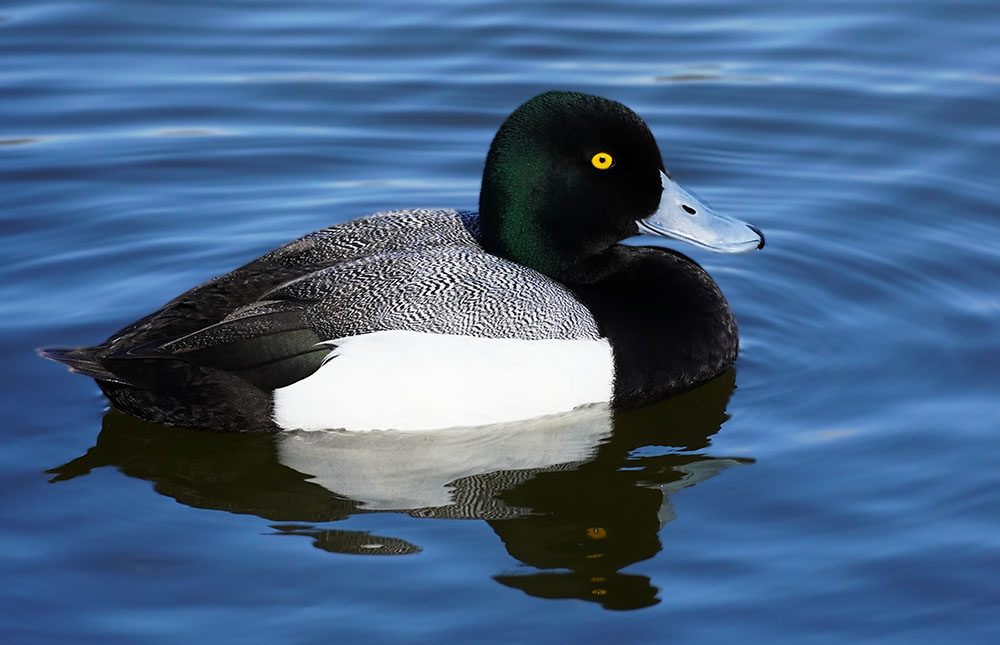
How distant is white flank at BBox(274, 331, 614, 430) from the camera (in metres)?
5.71

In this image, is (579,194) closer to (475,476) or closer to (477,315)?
(477,315)

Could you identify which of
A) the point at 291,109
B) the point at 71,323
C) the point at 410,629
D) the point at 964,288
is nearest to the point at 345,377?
the point at 410,629

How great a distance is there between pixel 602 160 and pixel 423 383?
4.16ft

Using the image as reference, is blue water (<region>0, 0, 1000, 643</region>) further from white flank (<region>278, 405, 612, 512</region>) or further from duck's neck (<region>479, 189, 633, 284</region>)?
duck's neck (<region>479, 189, 633, 284</region>)

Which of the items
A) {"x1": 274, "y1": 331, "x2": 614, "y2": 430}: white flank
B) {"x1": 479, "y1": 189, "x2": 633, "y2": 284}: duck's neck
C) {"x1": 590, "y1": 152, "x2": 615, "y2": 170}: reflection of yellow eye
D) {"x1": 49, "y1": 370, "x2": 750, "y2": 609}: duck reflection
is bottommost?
{"x1": 49, "y1": 370, "x2": 750, "y2": 609}: duck reflection

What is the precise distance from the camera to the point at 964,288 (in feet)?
23.7

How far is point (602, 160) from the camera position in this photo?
617 centimetres

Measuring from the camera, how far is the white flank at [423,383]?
5.71 m

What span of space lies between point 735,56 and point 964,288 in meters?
3.46

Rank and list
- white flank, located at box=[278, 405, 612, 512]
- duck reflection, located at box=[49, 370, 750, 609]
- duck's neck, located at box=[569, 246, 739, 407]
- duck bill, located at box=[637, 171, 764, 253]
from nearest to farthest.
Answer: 1. duck reflection, located at box=[49, 370, 750, 609]
2. white flank, located at box=[278, 405, 612, 512]
3. duck's neck, located at box=[569, 246, 739, 407]
4. duck bill, located at box=[637, 171, 764, 253]

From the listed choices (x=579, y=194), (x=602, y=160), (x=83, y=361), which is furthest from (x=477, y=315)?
(x=83, y=361)

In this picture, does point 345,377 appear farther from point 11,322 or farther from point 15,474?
point 11,322

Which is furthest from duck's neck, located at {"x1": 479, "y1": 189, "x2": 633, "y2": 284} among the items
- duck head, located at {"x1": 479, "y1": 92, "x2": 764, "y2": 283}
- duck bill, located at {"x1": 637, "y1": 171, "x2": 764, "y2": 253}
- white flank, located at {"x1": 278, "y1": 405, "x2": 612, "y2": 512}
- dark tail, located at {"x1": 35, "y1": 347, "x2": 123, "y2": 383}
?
A: dark tail, located at {"x1": 35, "y1": 347, "x2": 123, "y2": 383}

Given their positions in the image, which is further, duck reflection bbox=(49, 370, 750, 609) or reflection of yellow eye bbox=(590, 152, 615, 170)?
reflection of yellow eye bbox=(590, 152, 615, 170)
